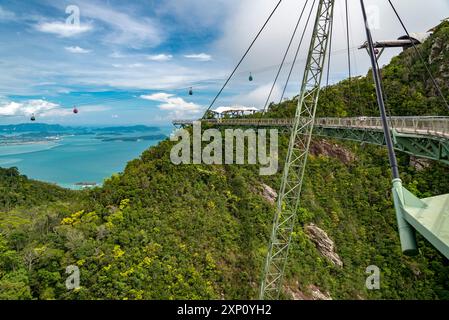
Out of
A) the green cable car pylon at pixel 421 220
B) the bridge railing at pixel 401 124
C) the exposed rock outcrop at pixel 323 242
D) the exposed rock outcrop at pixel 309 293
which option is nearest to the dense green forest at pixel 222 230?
the exposed rock outcrop at pixel 309 293

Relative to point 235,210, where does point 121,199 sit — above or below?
above

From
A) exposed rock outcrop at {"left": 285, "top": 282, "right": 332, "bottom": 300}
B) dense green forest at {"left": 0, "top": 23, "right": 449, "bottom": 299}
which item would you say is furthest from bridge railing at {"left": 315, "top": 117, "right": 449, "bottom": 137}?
exposed rock outcrop at {"left": 285, "top": 282, "right": 332, "bottom": 300}

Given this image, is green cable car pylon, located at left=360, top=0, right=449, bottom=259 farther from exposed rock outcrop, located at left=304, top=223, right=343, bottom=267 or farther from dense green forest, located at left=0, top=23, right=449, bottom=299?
exposed rock outcrop, located at left=304, top=223, right=343, bottom=267

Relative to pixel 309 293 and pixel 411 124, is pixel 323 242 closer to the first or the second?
pixel 309 293

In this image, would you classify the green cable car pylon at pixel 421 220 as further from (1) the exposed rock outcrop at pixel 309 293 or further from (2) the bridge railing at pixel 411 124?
(1) the exposed rock outcrop at pixel 309 293

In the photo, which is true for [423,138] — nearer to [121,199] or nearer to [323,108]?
[121,199]

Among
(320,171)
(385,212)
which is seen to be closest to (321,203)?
(320,171)
